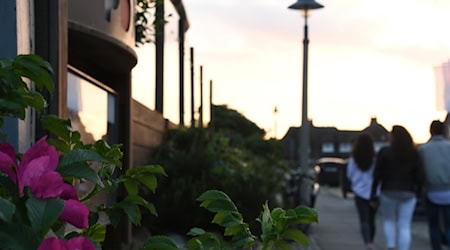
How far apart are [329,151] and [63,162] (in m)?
65.8

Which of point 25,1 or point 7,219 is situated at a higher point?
point 25,1

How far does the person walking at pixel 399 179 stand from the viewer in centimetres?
810

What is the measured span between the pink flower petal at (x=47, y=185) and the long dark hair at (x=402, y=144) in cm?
696

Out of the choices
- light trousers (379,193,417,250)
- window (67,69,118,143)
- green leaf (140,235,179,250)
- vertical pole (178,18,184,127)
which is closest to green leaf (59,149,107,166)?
green leaf (140,235,179,250)

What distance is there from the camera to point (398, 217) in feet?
27.5

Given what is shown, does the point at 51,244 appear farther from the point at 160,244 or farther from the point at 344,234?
the point at 344,234

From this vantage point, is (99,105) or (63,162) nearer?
(63,162)

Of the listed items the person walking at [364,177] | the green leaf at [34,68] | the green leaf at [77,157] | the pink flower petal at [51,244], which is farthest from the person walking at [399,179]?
the pink flower petal at [51,244]

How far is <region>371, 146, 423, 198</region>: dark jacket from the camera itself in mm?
8086

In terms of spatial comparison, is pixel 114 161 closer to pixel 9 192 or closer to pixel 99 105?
pixel 9 192

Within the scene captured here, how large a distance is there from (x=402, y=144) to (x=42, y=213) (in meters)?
7.07

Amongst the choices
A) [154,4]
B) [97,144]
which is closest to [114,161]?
[97,144]

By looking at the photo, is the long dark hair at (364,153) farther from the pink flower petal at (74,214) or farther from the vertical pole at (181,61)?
the pink flower petal at (74,214)

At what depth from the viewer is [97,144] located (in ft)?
6.77
